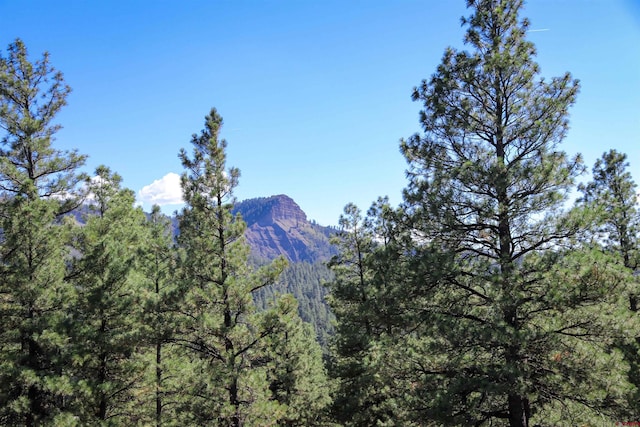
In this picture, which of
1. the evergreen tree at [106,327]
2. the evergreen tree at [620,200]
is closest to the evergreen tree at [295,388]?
the evergreen tree at [106,327]

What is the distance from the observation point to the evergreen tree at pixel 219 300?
9203 millimetres

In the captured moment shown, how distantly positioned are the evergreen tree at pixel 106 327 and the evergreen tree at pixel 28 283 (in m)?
0.52

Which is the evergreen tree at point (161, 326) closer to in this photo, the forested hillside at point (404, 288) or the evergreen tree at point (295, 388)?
the forested hillside at point (404, 288)

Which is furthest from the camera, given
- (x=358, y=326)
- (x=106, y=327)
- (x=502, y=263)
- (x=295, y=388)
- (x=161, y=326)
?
(x=295, y=388)

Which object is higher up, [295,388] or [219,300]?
[219,300]

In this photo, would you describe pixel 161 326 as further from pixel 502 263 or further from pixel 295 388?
pixel 295 388

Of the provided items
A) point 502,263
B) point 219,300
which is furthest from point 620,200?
point 219,300

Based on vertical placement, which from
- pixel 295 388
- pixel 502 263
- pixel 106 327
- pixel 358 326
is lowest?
pixel 295 388

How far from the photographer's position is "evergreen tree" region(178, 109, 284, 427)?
30.2ft

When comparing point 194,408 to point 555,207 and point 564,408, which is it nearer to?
point 564,408

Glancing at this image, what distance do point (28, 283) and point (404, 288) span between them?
31.0 feet

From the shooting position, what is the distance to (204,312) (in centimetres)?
936

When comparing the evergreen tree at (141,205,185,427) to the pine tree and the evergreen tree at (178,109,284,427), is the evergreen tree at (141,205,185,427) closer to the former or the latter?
the evergreen tree at (178,109,284,427)

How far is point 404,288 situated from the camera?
Answer: 7758 mm
